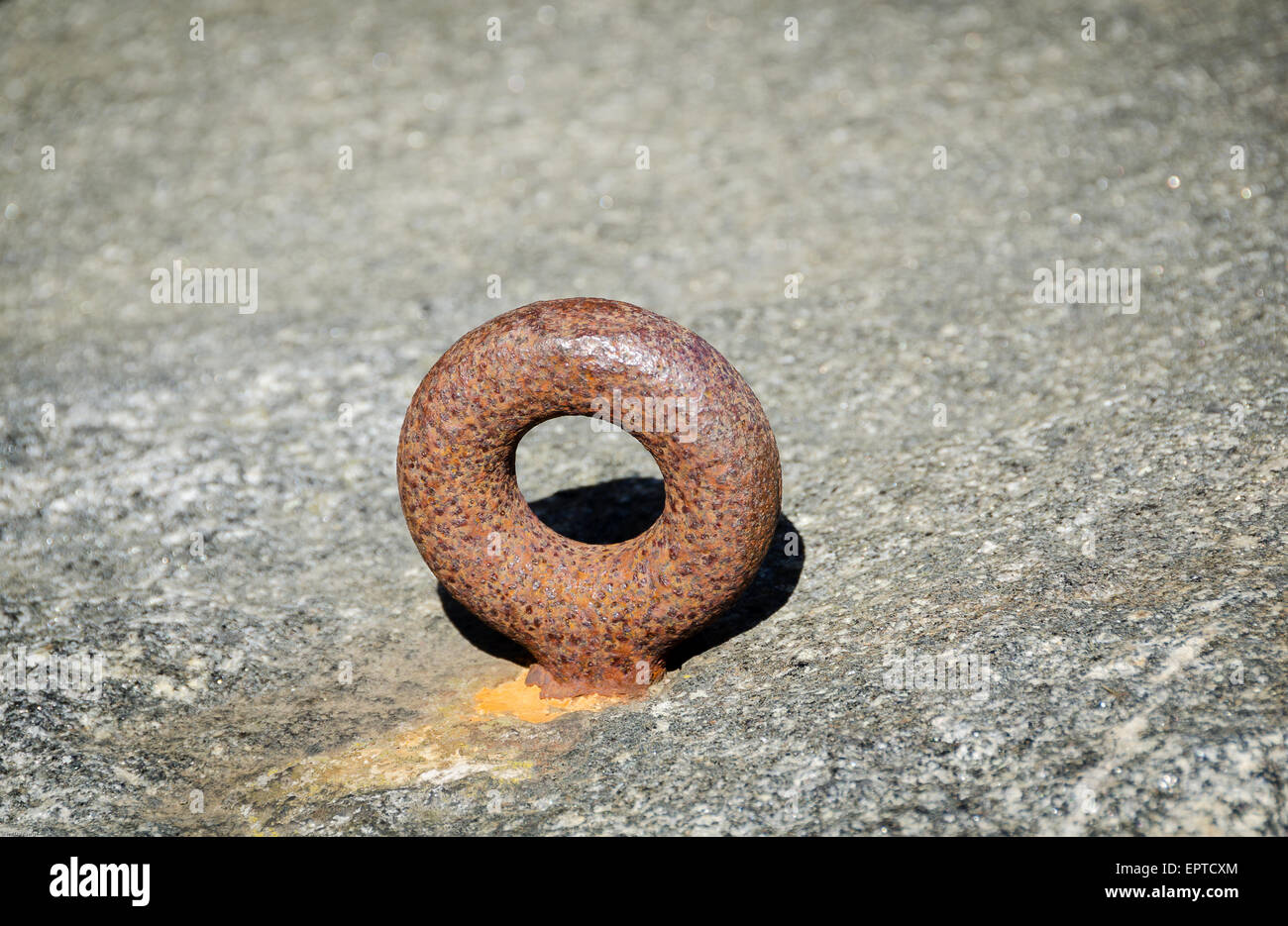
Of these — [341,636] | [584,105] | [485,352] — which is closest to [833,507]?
[485,352]

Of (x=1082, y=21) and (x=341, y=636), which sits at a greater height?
(x=1082, y=21)

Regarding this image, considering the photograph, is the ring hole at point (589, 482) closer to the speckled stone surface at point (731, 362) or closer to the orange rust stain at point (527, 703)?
the speckled stone surface at point (731, 362)

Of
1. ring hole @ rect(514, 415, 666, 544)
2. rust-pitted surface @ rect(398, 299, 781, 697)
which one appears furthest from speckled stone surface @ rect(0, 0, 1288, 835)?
rust-pitted surface @ rect(398, 299, 781, 697)

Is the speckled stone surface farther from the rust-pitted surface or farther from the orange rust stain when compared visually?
the rust-pitted surface

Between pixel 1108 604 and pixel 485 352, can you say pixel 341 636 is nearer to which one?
pixel 485 352

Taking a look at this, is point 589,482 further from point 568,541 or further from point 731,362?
point 568,541
